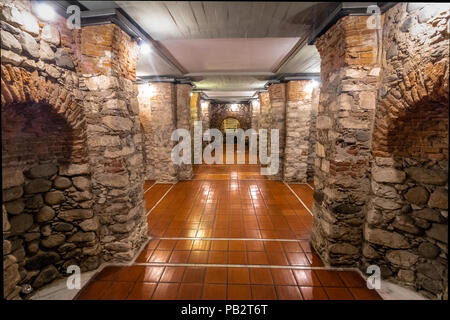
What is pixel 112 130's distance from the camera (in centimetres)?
251

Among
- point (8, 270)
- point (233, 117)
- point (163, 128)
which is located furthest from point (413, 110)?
point (233, 117)

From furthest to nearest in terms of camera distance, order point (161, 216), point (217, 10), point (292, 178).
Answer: point (292, 178)
point (161, 216)
point (217, 10)

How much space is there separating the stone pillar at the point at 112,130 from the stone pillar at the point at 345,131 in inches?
100

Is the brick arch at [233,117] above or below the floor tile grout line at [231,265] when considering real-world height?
above

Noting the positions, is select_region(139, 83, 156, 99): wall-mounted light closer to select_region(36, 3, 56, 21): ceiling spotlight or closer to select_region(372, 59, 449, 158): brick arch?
select_region(36, 3, 56, 21): ceiling spotlight

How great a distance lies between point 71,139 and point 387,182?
3606mm

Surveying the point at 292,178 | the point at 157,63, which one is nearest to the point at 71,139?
the point at 157,63

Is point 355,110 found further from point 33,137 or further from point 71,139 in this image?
point 33,137

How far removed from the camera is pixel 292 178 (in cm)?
636

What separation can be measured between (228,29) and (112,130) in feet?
6.25

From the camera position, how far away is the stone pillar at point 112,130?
7.79 ft

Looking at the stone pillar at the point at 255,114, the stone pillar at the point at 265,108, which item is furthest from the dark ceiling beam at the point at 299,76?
the stone pillar at the point at 255,114

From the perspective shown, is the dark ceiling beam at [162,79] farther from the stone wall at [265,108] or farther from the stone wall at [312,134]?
the stone wall at [312,134]

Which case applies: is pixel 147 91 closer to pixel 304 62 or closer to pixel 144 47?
pixel 144 47
